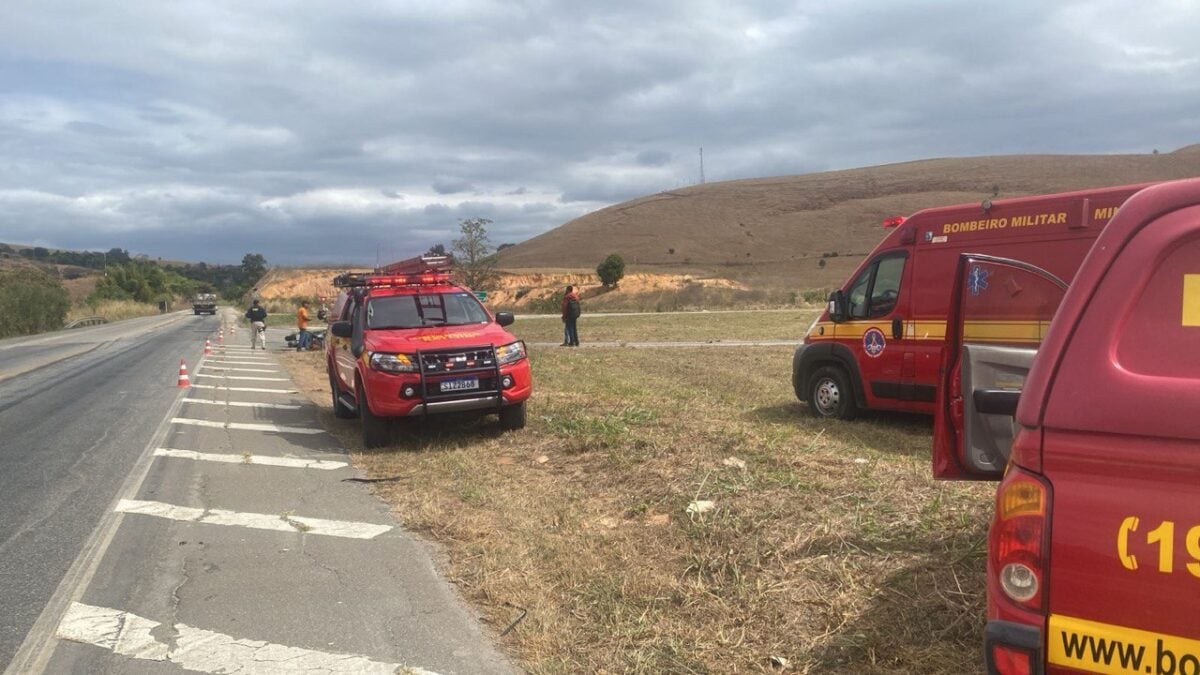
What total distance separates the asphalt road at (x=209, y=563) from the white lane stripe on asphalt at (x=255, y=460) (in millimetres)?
31

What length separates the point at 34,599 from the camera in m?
4.63

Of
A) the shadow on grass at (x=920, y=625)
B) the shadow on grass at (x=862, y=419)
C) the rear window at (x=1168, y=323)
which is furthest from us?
the shadow on grass at (x=862, y=419)

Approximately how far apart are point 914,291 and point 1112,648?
6.93 metres

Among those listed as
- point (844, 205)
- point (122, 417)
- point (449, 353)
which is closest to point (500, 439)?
point (449, 353)

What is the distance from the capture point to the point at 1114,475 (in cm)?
193

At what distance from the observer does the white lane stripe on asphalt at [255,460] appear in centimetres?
815

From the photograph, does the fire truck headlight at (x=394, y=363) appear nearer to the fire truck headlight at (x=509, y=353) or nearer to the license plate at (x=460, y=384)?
the license plate at (x=460, y=384)

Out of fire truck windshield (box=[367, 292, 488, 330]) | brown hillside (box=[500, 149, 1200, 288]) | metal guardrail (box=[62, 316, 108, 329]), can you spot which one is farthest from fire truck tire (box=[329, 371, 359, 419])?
brown hillside (box=[500, 149, 1200, 288])

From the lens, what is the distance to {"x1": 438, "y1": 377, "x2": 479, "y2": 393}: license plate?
8430mm

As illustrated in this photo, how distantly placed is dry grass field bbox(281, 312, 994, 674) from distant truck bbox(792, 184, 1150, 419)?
0.55 metres

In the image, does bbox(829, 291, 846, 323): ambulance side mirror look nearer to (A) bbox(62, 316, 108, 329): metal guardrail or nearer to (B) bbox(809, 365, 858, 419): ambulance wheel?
(B) bbox(809, 365, 858, 419): ambulance wheel

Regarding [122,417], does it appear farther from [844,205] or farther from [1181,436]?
[844,205]

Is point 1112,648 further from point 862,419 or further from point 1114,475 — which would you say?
point 862,419

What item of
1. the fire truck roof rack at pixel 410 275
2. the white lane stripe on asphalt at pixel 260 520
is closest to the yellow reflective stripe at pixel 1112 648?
the white lane stripe on asphalt at pixel 260 520
